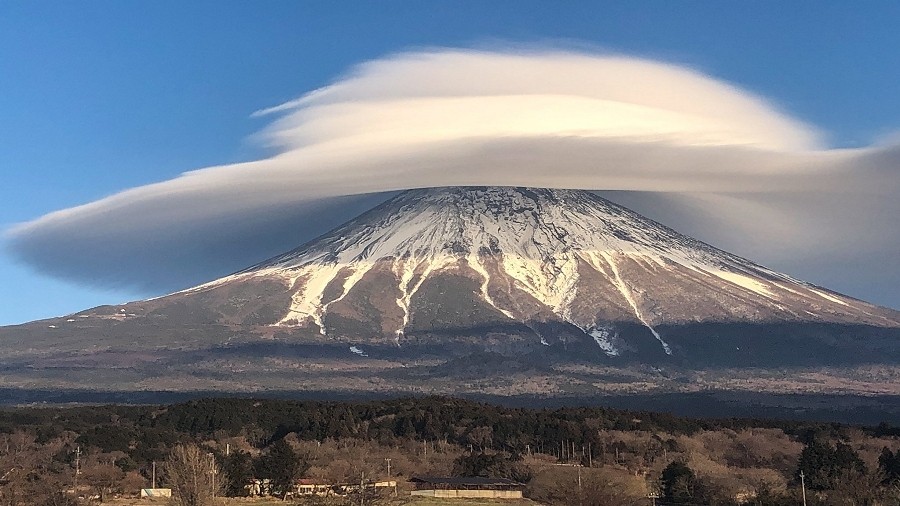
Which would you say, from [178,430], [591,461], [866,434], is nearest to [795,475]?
[591,461]

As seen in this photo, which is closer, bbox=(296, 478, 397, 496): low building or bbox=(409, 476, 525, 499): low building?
bbox=(296, 478, 397, 496): low building

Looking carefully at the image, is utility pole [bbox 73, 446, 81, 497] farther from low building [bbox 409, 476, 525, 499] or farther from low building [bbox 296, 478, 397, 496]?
low building [bbox 409, 476, 525, 499]

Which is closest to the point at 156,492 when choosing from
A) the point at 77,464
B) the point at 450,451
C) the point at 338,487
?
the point at 77,464

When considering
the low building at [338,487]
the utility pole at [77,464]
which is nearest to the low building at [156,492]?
the utility pole at [77,464]

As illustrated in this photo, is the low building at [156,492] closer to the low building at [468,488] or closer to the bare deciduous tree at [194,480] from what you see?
the bare deciduous tree at [194,480]

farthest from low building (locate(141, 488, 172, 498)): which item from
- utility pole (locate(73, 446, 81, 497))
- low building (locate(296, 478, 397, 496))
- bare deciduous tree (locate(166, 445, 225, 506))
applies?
low building (locate(296, 478, 397, 496))

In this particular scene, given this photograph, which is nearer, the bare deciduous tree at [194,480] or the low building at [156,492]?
the bare deciduous tree at [194,480]

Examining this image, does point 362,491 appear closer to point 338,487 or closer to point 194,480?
point 338,487
